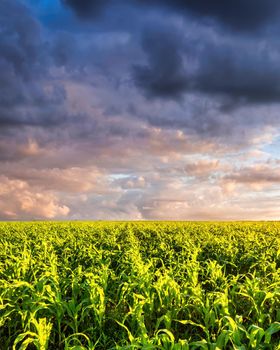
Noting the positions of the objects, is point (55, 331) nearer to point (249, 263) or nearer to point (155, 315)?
point (155, 315)

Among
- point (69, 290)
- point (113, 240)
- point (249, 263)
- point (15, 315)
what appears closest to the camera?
point (15, 315)

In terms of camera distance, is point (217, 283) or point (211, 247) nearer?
point (217, 283)

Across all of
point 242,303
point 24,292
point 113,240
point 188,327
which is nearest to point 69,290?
point 24,292

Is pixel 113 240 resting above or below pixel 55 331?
above

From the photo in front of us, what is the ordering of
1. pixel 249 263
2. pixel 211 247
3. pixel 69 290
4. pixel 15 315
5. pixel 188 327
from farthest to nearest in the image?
pixel 211 247, pixel 249 263, pixel 69 290, pixel 15 315, pixel 188 327

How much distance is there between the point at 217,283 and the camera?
850cm

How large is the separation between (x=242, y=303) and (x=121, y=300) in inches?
80.1

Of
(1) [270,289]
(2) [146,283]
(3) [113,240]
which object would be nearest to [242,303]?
(1) [270,289]

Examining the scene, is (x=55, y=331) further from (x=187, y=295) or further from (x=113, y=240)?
(x=113, y=240)

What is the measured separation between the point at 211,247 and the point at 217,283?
3.56 meters

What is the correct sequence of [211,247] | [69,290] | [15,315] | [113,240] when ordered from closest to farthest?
[15,315], [69,290], [211,247], [113,240]

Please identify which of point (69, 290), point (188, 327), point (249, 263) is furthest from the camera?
point (249, 263)

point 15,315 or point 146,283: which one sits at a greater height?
point 146,283

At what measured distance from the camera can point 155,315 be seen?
6660mm
